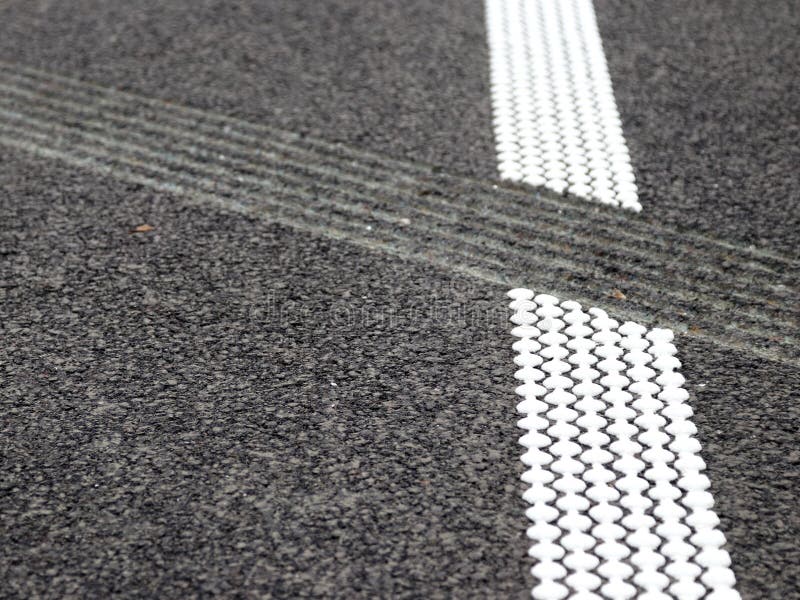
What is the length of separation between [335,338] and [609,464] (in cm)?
74

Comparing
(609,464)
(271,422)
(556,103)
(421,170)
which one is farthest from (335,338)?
(556,103)

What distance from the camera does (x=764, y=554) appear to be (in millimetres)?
1973

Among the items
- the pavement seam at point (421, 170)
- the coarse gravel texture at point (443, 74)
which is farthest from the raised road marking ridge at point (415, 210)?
the coarse gravel texture at point (443, 74)

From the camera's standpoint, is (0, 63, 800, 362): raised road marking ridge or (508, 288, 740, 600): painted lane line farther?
(0, 63, 800, 362): raised road marking ridge

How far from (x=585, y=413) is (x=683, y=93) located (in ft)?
5.66

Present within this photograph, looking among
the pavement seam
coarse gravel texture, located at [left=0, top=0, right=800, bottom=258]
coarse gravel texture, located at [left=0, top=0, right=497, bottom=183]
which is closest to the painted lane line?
the pavement seam

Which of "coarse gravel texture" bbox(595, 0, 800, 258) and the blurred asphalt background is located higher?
"coarse gravel texture" bbox(595, 0, 800, 258)

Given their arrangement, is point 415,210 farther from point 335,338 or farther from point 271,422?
point 271,422

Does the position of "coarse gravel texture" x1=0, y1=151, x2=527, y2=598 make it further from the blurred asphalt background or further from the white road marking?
the white road marking

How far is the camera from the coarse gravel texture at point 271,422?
1947mm

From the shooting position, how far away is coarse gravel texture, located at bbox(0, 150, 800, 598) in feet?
6.39

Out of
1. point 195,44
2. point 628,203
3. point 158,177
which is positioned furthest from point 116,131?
point 628,203

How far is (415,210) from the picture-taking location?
300 cm

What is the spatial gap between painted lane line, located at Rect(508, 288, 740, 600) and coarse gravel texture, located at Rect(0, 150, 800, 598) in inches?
1.9
